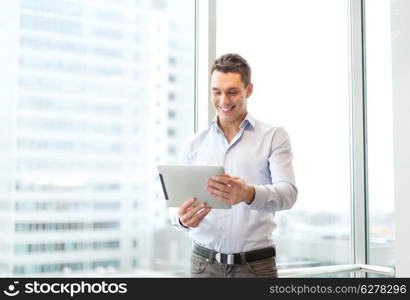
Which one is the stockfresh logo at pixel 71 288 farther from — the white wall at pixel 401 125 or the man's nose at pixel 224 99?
the white wall at pixel 401 125

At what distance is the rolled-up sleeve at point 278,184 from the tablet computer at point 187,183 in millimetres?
126

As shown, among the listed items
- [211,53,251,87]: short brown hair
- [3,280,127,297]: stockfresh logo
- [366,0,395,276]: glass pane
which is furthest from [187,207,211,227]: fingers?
[366,0,395,276]: glass pane

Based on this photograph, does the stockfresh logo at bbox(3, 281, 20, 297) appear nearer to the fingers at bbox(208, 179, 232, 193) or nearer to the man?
the man

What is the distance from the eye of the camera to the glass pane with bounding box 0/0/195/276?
2600 millimetres

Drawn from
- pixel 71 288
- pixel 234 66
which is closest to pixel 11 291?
pixel 71 288

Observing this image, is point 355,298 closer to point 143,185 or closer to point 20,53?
point 143,185

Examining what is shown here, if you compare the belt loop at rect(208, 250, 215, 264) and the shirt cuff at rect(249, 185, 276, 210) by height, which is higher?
the shirt cuff at rect(249, 185, 276, 210)

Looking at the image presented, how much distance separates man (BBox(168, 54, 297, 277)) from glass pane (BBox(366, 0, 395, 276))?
172 centimetres

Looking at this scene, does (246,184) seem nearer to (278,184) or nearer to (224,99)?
(278,184)

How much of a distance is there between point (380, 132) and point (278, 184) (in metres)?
1.90

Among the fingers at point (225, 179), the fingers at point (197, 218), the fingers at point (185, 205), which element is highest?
the fingers at point (225, 179)

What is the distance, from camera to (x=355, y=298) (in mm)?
2018

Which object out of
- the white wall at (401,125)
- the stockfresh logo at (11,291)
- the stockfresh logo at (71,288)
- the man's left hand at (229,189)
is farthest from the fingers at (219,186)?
the white wall at (401,125)

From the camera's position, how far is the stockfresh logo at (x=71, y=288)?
1.86 meters
